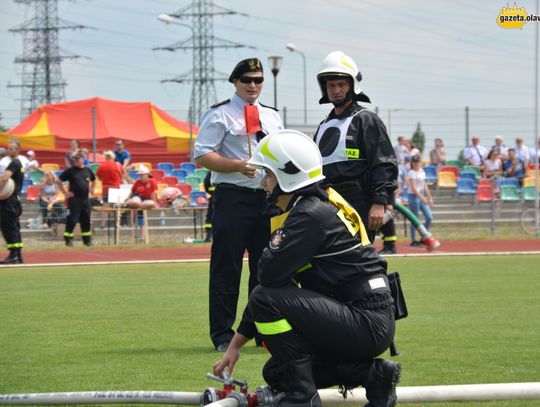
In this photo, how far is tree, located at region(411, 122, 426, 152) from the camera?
30.7 m

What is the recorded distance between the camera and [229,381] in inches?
221

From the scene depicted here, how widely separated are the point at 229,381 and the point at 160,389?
0.95 meters

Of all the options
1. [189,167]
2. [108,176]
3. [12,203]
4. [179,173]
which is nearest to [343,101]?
[12,203]

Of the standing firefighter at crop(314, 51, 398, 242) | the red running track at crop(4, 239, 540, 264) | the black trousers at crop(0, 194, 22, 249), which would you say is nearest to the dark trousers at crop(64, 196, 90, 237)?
the red running track at crop(4, 239, 540, 264)

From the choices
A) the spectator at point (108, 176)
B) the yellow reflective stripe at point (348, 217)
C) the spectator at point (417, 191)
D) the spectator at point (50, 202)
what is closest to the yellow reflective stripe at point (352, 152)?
the yellow reflective stripe at point (348, 217)

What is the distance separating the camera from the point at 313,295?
5.42 metres

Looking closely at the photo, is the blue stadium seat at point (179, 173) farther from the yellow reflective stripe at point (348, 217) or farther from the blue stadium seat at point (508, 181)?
the yellow reflective stripe at point (348, 217)

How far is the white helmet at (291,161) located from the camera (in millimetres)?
5477

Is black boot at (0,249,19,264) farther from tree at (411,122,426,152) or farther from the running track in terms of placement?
tree at (411,122,426,152)

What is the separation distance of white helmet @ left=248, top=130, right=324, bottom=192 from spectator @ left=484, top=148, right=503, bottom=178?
24.4 m

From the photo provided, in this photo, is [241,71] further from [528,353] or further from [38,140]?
[38,140]

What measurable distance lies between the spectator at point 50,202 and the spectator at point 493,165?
1218 cm

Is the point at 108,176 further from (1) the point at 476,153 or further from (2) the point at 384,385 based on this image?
(2) the point at 384,385

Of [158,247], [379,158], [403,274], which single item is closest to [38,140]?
[158,247]
